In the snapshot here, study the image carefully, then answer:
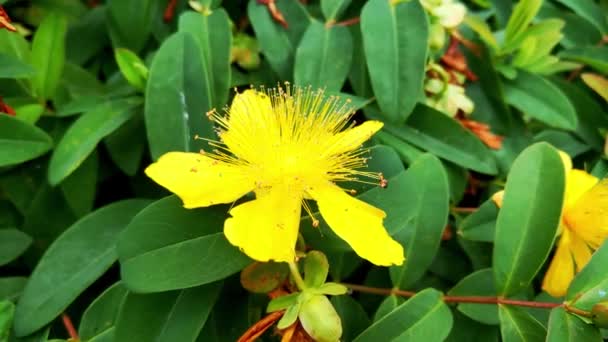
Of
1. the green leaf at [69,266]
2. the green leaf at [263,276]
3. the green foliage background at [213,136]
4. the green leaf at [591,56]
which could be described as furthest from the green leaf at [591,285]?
the green leaf at [69,266]

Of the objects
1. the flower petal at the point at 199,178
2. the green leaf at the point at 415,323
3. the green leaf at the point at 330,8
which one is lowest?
the green leaf at the point at 415,323

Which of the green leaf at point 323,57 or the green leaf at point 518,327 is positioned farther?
the green leaf at point 323,57

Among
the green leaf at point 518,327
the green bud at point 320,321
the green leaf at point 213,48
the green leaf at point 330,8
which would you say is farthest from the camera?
the green leaf at point 330,8

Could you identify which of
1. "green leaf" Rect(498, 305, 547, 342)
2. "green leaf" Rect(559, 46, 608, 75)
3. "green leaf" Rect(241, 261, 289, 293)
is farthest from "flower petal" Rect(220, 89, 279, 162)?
"green leaf" Rect(559, 46, 608, 75)

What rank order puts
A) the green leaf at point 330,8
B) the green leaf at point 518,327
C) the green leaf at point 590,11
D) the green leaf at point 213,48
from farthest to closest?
1. the green leaf at point 590,11
2. the green leaf at point 330,8
3. the green leaf at point 213,48
4. the green leaf at point 518,327

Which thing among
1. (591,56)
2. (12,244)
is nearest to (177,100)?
(12,244)

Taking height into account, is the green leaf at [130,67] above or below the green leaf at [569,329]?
above

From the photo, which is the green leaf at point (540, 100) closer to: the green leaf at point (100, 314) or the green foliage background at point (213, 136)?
the green foliage background at point (213, 136)
